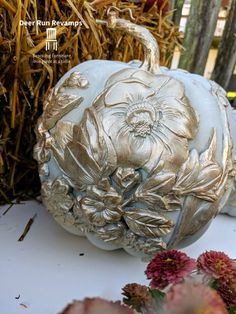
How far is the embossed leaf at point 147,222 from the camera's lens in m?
0.59

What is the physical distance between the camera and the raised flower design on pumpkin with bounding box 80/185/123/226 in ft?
1.90

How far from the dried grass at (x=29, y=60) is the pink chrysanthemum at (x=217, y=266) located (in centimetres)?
42

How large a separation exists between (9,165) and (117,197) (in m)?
0.31

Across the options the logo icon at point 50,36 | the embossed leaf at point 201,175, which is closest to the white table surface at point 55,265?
the embossed leaf at point 201,175

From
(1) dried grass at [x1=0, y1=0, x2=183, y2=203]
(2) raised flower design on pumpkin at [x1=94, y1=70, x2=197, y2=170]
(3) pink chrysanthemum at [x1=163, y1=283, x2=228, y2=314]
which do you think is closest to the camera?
(3) pink chrysanthemum at [x1=163, y1=283, x2=228, y2=314]

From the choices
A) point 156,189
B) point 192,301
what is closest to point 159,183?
point 156,189

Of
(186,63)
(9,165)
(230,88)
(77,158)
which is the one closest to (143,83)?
(77,158)

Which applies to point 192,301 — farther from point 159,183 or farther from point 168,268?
point 159,183

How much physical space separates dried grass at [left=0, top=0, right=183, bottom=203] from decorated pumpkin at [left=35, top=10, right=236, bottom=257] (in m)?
0.12

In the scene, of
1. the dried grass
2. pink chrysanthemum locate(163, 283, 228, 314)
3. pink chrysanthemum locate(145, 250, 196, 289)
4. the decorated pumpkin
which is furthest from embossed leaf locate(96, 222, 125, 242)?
pink chrysanthemum locate(163, 283, 228, 314)

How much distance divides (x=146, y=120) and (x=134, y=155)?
50 millimetres

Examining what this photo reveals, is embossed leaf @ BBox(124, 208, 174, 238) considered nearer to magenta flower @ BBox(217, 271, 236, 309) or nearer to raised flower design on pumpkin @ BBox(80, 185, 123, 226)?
raised flower design on pumpkin @ BBox(80, 185, 123, 226)

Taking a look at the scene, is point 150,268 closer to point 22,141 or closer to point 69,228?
point 69,228

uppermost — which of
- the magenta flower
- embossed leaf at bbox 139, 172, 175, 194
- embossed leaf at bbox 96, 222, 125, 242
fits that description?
embossed leaf at bbox 139, 172, 175, 194
